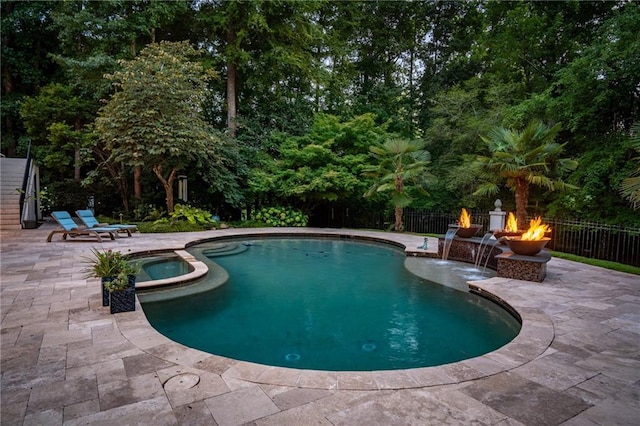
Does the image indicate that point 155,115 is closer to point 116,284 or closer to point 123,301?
point 116,284

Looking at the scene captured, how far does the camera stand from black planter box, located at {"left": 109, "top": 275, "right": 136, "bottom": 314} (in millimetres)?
4293

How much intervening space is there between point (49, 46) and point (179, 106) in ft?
37.4

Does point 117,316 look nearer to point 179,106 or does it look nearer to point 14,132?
point 179,106

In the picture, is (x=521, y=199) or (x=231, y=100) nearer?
(x=521, y=199)

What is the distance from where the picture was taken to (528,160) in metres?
9.02

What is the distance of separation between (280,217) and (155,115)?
6239 mm

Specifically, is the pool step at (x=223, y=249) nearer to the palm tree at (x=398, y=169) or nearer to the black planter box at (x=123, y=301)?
the palm tree at (x=398, y=169)

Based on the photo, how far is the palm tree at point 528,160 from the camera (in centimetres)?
874

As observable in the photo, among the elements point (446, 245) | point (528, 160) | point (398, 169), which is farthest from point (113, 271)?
point (398, 169)

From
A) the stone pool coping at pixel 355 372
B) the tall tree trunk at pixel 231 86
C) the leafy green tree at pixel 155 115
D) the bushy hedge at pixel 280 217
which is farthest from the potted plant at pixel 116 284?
the tall tree trunk at pixel 231 86

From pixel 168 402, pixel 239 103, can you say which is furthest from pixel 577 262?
pixel 239 103

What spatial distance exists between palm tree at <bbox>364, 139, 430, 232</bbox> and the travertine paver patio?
28.7 ft

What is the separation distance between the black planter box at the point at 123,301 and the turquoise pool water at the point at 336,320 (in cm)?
57

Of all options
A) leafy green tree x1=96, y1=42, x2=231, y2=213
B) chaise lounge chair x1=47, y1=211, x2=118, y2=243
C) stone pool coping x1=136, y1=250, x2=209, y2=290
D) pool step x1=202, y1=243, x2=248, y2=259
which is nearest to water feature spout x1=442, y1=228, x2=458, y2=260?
pool step x1=202, y1=243, x2=248, y2=259
